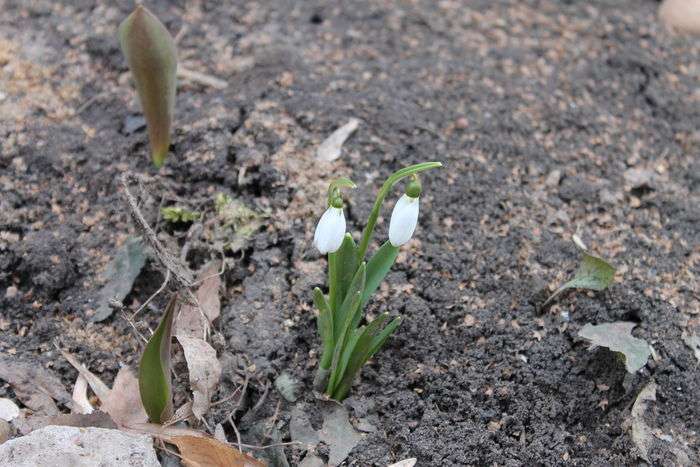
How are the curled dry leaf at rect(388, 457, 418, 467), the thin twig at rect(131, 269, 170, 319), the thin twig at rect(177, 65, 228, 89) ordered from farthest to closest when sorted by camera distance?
the thin twig at rect(177, 65, 228, 89) < the thin twig at rect(131, 269, 170, 319) < the curled dry leaf at rect(388, 457, 418, 467)

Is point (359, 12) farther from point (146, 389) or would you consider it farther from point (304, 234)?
point (146, 389)

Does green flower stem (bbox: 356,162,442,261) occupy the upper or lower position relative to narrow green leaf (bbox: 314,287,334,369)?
upper

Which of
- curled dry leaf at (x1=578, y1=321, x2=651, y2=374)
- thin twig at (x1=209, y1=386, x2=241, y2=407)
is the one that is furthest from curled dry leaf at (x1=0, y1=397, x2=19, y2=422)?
curled dry leaf at (x1=578, y1=321, x2=651, y2=374)

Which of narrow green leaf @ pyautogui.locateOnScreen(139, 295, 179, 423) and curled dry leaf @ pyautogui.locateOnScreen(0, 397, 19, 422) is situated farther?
curled dry leaf @ pyautogui.locateOnScreen(0, 397, 19, 422)

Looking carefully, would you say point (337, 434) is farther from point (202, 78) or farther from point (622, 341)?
point (202, 78)

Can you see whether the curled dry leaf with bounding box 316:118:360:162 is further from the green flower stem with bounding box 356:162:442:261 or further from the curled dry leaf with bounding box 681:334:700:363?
the curled dry leaf with bounding box 681:334:700:363

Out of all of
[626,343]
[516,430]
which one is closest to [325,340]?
[516,430]

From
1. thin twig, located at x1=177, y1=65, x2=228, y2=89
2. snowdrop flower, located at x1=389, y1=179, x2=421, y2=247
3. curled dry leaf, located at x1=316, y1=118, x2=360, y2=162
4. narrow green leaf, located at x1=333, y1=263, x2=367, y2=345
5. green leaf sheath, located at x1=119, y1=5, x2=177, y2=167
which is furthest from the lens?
thin twig, located at x1=177, y1=65, x2=228, y2=89
